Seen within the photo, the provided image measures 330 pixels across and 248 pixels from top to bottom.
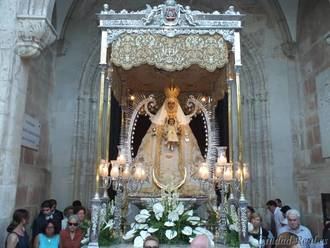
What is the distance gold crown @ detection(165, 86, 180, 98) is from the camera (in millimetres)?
6566

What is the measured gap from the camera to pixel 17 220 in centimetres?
391

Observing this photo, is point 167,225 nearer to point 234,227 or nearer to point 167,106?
point 234,227

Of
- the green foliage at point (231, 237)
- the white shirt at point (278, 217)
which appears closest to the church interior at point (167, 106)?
the green foliage at point (231, 237)

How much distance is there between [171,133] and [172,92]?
33.1 inches

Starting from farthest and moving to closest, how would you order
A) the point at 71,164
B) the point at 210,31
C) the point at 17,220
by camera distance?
the point at 71,164 → the point at 210,31 → the point at 17,220

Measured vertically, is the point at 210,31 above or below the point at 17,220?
above

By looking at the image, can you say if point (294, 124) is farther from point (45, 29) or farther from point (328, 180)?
point (45, 29)

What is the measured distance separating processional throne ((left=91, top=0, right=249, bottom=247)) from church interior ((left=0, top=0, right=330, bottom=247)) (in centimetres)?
2

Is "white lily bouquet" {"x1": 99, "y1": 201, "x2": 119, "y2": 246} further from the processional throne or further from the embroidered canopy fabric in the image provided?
the embroidered canopy fabric

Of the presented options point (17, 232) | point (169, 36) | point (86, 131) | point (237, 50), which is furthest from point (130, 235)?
point (86, 131)

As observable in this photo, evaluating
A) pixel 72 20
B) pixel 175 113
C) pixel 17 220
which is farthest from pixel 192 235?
pixel 72 20

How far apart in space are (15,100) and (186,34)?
2584 millimetres

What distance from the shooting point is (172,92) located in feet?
21.6

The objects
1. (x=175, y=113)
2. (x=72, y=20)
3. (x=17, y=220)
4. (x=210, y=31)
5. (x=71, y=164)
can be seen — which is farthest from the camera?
(x=72, y=20)
